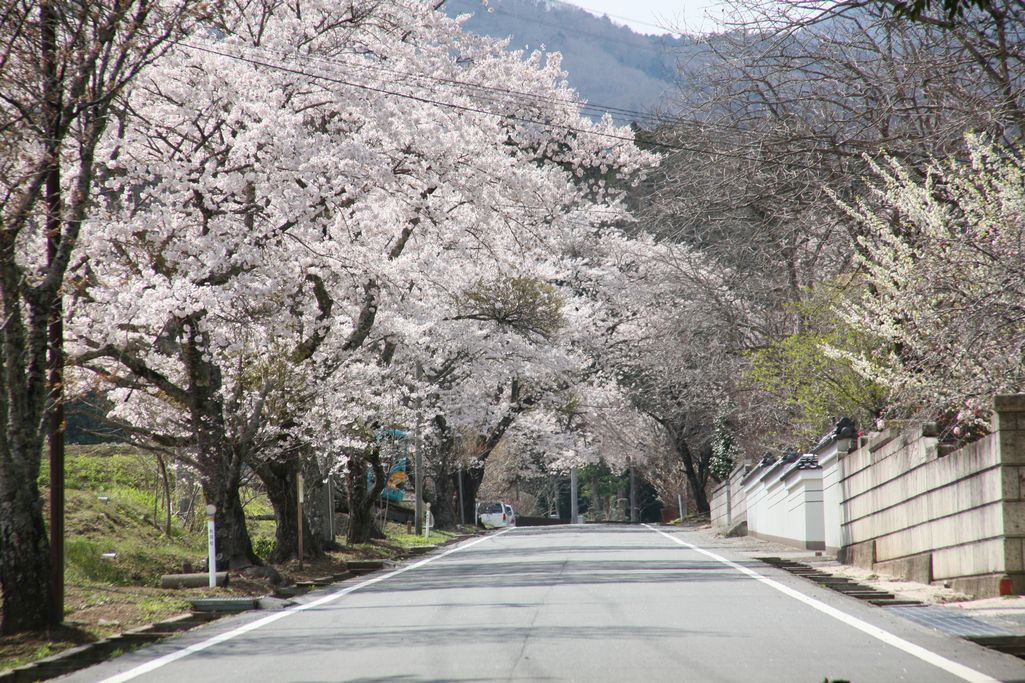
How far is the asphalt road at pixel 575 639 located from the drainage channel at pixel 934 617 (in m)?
0.19

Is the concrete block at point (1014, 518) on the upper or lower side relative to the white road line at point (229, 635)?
upper

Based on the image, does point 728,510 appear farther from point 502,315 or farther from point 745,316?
point 502,315

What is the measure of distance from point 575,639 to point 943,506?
5.74 meters

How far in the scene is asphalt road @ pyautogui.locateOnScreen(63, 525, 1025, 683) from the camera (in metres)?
8.67

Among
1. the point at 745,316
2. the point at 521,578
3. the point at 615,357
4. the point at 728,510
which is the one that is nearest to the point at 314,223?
the point at 521,578

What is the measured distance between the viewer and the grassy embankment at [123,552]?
1258cm

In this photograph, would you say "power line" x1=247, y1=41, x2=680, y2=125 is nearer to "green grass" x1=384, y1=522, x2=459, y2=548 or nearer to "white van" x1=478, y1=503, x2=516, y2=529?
"green grass" x1=384, y1=522, x2=459, y2=548

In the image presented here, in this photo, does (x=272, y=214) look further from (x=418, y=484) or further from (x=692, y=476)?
(x=692, y=476)

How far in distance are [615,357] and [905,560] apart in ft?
115

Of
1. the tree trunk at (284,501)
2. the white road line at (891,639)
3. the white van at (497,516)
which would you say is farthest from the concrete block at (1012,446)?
the white van at (497,516)

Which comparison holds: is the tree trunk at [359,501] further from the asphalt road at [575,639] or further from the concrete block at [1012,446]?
the concrete block at [1012,446]

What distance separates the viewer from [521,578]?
1872 centimetres

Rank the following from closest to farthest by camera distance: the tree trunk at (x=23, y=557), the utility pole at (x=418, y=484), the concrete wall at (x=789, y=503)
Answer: the tree trunk at (x=23, y=557) → the concrete wall at (x=789, y=503) → the utility pole at (x=418, y=484)

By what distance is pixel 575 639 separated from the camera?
34.6 feet
